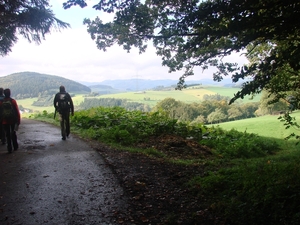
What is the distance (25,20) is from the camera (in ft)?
40.4

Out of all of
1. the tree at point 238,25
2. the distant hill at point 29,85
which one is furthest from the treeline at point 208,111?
the tree at point 238,25

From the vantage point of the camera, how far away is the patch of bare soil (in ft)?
12.2

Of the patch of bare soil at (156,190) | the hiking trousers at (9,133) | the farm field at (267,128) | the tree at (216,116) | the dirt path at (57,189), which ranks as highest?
the hiking trousers at (9,133)

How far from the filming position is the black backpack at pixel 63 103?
9547 millimetres

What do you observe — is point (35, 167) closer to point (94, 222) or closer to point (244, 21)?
point (94, 222)

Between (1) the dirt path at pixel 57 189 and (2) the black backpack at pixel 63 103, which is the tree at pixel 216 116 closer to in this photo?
(2) the black backpack at pixel 63 103

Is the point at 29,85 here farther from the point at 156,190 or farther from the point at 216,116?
the point at 156,190

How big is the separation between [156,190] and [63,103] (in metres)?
6.22

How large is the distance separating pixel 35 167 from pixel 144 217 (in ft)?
12.1

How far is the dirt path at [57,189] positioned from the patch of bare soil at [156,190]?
0.81 ft

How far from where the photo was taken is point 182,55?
254 inches

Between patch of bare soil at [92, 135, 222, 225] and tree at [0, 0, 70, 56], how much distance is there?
8.25 m

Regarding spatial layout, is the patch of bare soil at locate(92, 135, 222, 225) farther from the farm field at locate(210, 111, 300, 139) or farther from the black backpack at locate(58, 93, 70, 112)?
the farm field at locate(210, 111, 300, 139)

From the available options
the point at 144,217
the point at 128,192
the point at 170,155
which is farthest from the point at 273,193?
the point at 170,155
